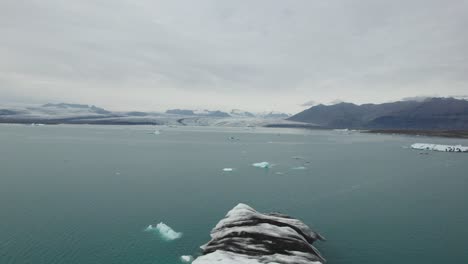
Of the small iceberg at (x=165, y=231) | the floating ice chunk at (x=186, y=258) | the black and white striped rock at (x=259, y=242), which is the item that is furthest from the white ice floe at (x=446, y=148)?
the floating ice chunk at (x=186, y=258)

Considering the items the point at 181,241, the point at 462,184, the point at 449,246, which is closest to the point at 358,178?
the point at 462,184

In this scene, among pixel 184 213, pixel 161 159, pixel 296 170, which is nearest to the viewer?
pixel 184 213

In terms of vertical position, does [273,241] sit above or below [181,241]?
above

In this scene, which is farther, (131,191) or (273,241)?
(131,191)

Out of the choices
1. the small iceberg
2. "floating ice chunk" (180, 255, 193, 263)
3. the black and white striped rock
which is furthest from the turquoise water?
the black and white striped rock

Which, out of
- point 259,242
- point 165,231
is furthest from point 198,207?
point 259,242

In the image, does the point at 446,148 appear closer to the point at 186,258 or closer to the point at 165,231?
the point at 165,231

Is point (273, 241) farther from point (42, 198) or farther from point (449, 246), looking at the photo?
point (42, 198)
